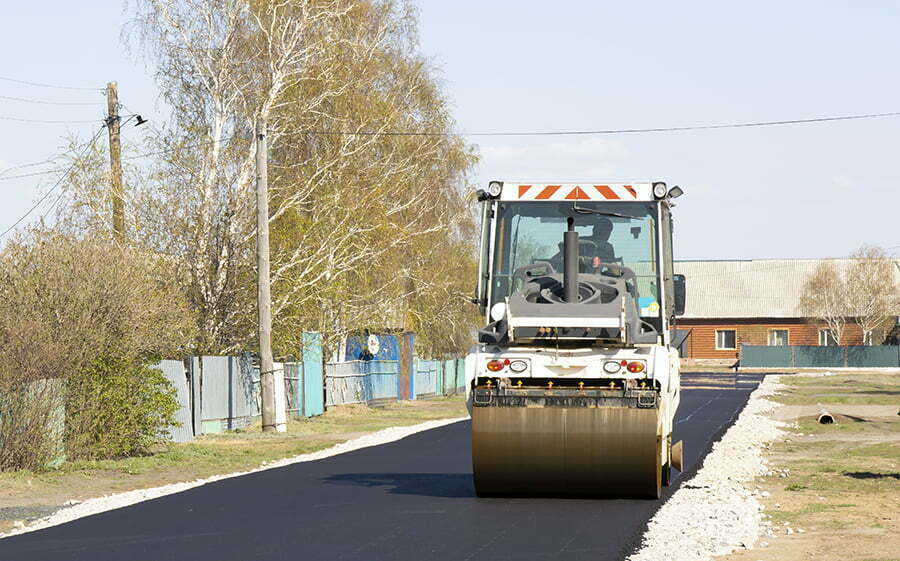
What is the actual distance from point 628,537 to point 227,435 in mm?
18943

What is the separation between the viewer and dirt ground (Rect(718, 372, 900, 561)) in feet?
39.8

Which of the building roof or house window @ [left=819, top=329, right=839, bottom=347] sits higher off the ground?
the building roof

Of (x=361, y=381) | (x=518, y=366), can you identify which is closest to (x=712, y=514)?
(x=518, y=366)

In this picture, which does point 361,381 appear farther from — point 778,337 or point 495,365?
point 778,337

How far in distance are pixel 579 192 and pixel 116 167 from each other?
16.9m

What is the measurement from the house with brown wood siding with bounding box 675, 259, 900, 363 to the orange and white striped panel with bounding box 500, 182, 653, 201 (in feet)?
262

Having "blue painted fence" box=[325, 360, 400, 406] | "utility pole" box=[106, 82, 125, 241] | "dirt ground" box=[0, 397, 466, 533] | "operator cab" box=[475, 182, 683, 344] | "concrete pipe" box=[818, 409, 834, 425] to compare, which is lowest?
"concrete pipe" box=[818, 409, 834, 425]

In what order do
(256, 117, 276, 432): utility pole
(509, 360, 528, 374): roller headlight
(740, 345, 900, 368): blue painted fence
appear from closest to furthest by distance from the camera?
(509, 360, 528, 374): roller headlight
(256, 117, 276, 432): utility pole
(740, 345, 900, 368): blue painted fence

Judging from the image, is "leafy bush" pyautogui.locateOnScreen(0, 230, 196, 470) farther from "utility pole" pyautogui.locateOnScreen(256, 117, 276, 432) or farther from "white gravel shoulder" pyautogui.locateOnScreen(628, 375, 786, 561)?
"white gravel shoulder" pyautogui.locateOnScreen(628, 375, 786, 561)

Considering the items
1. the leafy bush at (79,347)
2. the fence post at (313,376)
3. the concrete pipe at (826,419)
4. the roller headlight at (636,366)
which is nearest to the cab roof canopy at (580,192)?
the roller headlight at (636,366)

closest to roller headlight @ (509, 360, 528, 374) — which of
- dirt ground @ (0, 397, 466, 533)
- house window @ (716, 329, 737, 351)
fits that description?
dirt ground @ (0, 397, 466, 533)

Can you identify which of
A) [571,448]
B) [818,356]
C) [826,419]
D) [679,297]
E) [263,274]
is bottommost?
[826,419]

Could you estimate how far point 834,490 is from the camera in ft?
57.1

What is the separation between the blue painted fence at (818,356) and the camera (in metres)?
88.4
